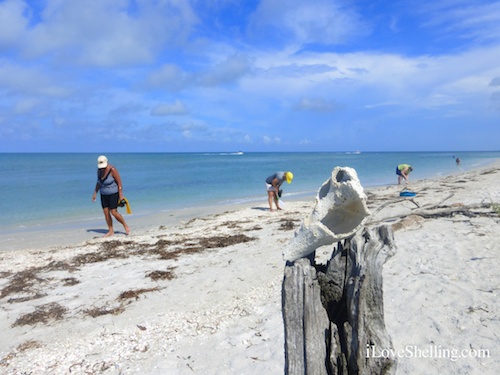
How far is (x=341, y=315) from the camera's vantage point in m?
2.25

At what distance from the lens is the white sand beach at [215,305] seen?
3873 mm

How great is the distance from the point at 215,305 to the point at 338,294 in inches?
134

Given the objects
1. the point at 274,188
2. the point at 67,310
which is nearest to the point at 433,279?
the point at 67,310

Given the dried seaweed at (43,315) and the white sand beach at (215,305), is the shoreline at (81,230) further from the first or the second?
the dried seaweed at (43,315)

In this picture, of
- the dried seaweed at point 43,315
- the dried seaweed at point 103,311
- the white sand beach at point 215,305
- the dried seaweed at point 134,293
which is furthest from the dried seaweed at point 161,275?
the dried seaweed at point 43,315

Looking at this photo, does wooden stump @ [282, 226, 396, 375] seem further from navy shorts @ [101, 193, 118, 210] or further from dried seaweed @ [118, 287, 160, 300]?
navy shorts @ [101, 193, 118, 210]

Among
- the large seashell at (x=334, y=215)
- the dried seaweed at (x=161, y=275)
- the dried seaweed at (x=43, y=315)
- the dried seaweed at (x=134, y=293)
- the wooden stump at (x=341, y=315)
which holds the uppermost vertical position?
the large seashell at (x=334, y=215)

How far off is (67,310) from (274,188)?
897 cm

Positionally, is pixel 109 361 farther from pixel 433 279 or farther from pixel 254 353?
pixel 433 279

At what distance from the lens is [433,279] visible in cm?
517

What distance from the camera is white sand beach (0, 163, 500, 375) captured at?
12.7ft

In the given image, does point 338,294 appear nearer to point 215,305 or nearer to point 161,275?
point 215,305

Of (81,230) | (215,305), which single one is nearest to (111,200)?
(81,230)

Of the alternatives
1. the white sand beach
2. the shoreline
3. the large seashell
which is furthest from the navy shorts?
the large seashell
